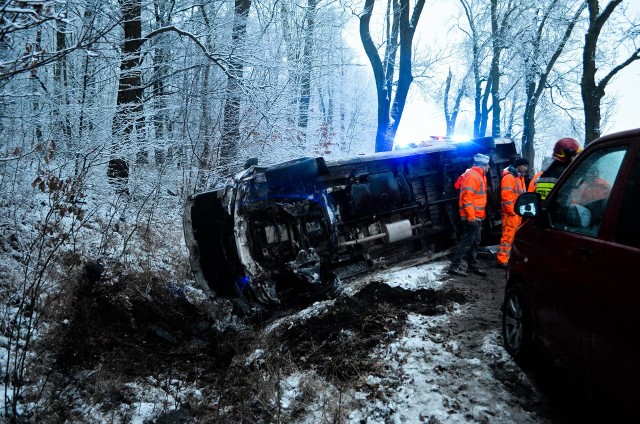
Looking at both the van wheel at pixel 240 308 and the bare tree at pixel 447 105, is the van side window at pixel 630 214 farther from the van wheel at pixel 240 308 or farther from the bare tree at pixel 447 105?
the bare tree at pixel 447 105

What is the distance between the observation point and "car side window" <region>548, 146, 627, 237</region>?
218 centimetres

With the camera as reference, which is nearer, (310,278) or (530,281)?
(530,281)

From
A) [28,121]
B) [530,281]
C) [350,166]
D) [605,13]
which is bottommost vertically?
[530,281]

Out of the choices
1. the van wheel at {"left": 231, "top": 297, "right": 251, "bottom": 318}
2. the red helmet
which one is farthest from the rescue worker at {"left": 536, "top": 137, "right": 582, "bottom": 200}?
the van wheel at {"left": 231, "top": 297, "right": 251, "bottom": 318}

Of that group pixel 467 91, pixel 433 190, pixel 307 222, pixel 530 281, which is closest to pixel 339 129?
pixel 467 91

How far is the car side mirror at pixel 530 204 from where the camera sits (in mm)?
2801

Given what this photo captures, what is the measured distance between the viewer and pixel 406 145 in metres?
7.85

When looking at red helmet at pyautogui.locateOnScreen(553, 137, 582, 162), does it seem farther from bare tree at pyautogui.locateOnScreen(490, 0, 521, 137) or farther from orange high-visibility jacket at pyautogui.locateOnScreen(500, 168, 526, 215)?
bare tree at pyautogui.locateOnScreen(490, 0, 521, 137)

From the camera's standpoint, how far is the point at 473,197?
570cm

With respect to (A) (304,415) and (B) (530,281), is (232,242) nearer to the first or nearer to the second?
(A) (304,415)

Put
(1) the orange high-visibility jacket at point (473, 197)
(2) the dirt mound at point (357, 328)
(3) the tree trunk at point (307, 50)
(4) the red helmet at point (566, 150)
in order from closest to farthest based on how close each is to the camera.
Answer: (2) the dirt mound at point (357, 328) → (4) the red helmet at point (566, 150) → (1) the orange high-visibility jacket at point (473, 197) → (3) the tree trunk at point (307, 50)

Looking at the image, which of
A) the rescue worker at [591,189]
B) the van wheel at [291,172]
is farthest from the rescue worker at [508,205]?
the rescue worker at [591,189]

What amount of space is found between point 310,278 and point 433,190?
314 cm

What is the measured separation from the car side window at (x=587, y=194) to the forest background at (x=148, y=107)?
3458 mm
